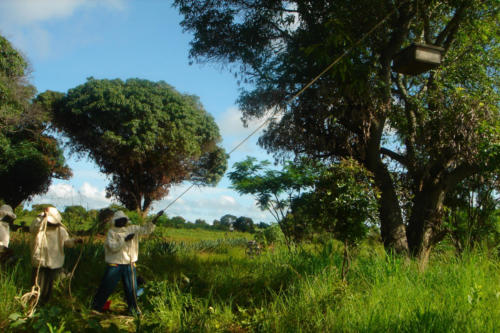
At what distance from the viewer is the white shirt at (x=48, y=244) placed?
5.16 metres

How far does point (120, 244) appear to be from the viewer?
17.9ft

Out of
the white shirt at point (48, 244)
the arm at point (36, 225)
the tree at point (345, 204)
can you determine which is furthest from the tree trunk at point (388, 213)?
the arm at point (36, 225)

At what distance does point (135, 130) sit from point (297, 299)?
1665 cm

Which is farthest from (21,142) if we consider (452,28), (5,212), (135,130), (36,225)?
(452,28)

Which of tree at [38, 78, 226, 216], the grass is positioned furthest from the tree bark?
tree at [38, 78, 226, 216]

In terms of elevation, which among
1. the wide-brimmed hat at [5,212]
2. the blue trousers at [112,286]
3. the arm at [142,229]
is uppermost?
the wide-brimmed hat at [5,212]

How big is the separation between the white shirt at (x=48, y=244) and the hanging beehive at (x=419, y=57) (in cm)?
573

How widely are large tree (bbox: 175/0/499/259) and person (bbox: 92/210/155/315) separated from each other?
398 centimetres

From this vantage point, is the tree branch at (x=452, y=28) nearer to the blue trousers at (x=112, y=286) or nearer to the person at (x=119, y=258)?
the person at (x=119, y=258)

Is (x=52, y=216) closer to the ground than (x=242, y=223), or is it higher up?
closer to the ground

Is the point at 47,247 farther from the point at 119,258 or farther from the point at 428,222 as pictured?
the point at 428,222

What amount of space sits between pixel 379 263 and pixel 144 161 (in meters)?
18.3

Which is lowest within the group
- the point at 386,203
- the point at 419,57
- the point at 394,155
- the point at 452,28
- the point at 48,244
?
the point at 48,244

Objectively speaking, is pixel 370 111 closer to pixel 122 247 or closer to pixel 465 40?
pixel 465 40
